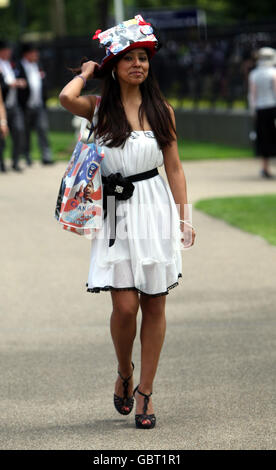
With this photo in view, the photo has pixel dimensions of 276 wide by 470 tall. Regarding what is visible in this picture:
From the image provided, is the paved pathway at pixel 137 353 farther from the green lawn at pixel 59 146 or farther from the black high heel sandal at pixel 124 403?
the green lawn at pixel 59 146

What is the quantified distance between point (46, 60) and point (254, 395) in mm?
28057

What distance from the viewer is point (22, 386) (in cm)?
568

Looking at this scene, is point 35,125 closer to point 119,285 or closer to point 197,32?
point 197,32

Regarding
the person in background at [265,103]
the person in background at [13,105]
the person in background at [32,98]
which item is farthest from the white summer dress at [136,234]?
the person in background at [32,98]

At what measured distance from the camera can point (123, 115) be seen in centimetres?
489

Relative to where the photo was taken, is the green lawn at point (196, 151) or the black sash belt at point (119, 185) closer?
the black sash belt at point (119, 185)

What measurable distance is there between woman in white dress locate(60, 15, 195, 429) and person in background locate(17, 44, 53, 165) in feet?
43.5

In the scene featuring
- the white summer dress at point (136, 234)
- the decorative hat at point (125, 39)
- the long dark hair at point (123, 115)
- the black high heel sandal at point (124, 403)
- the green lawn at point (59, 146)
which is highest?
the decorative hat at point (125, 39)

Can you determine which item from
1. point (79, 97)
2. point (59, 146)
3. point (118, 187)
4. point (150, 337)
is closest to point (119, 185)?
point (118, 187)

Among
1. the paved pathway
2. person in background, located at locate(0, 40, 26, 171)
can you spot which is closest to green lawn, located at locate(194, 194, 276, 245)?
the paved pathway

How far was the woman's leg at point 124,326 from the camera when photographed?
4895 mm

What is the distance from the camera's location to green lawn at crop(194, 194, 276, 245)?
11.0m

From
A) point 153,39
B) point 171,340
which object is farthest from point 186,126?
point 153,39

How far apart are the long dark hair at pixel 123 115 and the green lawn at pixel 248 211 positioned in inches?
206
